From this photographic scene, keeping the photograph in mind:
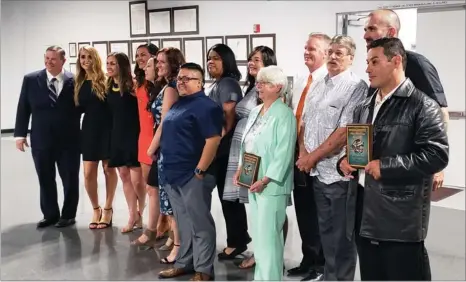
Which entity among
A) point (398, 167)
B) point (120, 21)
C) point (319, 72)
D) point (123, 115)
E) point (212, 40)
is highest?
point (120, 21)

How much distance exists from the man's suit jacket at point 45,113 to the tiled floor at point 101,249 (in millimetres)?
744

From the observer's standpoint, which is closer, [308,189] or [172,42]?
[308,189]

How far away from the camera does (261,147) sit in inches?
104

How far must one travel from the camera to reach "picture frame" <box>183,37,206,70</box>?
724 cm

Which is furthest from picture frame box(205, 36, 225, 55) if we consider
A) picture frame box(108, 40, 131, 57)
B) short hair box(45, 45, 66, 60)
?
short hair box(45, 45, 66, 60)

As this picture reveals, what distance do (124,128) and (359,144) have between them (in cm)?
226

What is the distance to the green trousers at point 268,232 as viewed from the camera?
8.70 ft

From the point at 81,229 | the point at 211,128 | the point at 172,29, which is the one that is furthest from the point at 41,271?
the point at 172,29

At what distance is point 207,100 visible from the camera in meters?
2.96

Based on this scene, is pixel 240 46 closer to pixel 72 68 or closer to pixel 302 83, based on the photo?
pixel 72 68

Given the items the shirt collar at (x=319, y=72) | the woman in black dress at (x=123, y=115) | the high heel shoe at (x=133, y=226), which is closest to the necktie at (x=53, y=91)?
the woman in black dress at (x=123, y=115)

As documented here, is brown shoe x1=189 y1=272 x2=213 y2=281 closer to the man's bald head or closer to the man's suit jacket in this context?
the man's bald head

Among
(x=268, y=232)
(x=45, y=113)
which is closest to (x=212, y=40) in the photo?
(x=45, y=113)

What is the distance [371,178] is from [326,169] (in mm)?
619
